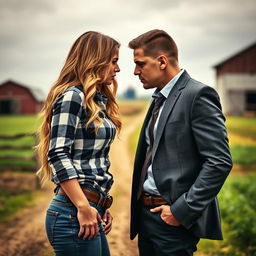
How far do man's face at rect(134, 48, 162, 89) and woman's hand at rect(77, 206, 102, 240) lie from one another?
3.37 feet

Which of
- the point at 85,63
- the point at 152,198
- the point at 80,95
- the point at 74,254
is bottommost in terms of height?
the point at 74,254

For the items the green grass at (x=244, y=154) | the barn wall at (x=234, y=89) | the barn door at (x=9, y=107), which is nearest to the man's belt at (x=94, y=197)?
the green grass at (x=244, y=154)

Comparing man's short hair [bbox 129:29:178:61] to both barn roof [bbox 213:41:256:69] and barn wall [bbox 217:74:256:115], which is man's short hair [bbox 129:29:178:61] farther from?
barn roof [bbox 213:41:256:69]

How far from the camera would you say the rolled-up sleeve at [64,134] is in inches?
88.0

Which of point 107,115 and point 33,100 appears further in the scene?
point 33,100

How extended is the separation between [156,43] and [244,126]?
1280cm

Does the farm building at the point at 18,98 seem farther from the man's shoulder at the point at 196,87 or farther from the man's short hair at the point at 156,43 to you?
the man's shoulder at the point at 196,87

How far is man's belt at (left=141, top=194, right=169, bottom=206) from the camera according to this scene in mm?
2607

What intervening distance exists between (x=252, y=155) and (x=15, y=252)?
9.58m

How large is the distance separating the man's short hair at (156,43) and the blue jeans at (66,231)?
118 cm

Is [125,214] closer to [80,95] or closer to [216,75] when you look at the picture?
→ [80,95]

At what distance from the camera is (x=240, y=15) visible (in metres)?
15.2

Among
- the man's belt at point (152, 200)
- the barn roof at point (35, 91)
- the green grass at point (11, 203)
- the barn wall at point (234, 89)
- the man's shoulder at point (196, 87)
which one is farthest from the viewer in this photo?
the barn wall at point (234, 89)

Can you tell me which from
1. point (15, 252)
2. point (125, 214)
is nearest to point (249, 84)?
point (125, 214)
